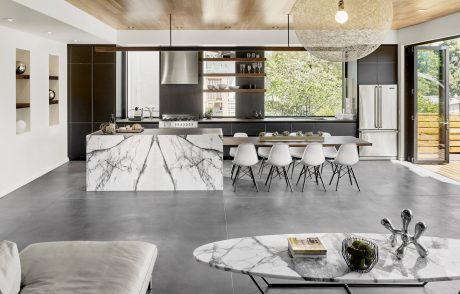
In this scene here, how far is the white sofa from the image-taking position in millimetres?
2891

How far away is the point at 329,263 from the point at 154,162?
5137 millimetres

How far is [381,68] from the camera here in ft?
36.2

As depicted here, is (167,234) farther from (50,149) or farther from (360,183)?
(50,149)

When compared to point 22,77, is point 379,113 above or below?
below

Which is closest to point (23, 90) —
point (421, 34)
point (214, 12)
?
point (214, 12)

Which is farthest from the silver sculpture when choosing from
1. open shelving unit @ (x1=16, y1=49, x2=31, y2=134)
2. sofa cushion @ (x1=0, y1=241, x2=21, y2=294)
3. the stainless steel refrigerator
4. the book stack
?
the stainless steel refrigerator

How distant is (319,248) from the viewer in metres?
3.15

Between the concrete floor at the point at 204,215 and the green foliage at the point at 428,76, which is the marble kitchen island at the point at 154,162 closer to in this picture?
the concrete floor at the point at 204,215

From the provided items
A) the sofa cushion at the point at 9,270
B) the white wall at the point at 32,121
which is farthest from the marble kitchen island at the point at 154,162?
the sofa cushion at the point at 9,270

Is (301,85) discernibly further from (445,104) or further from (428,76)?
(445,104)

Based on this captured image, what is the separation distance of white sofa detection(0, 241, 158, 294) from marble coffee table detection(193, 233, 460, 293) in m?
0.43

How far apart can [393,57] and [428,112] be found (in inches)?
56.8

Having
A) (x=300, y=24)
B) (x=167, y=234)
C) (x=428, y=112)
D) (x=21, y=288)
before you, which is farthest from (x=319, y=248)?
(x=428, y=112)

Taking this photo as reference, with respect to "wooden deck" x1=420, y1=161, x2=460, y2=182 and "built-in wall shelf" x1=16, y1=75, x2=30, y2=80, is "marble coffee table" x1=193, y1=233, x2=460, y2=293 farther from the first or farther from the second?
"wooden deck" x1=420, y1=161, x2=460, y2=182
